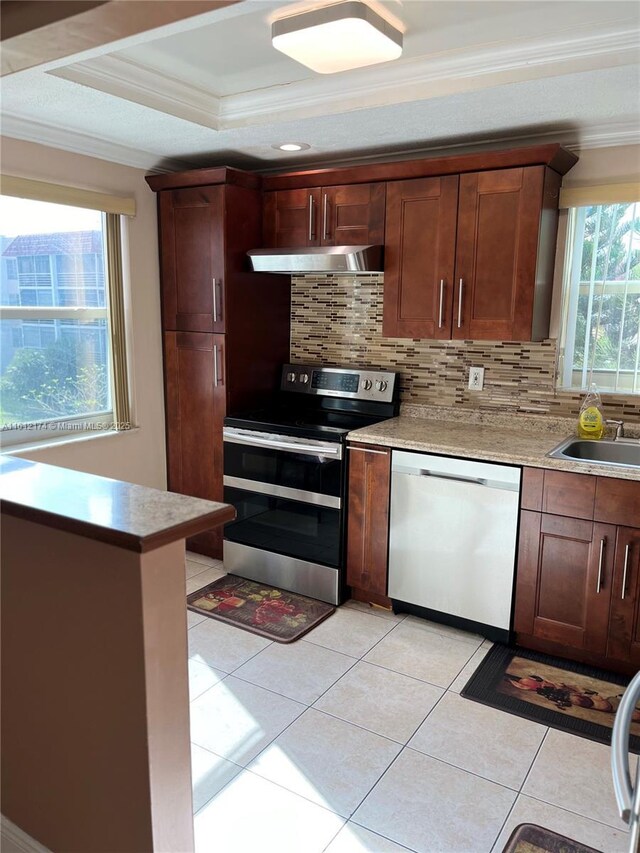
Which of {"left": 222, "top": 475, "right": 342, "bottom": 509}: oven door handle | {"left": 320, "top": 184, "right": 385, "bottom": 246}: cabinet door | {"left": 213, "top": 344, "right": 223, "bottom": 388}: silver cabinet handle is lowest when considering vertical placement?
{"left": 222, "top": 475, "right": 342, "bottom": 509}: oven door handle

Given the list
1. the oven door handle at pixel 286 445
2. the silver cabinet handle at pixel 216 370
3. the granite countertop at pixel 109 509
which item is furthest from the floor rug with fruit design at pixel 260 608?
the granite countertop at pixel 109 509

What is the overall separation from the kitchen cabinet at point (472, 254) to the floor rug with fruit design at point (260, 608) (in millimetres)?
1428

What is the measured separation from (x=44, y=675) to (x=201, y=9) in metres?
1.57

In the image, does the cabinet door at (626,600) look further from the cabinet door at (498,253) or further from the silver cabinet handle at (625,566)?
the cabinet door at (498,253)

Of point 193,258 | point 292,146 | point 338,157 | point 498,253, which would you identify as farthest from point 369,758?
point 338,157

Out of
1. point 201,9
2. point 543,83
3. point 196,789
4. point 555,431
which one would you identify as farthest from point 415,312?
point 196,789

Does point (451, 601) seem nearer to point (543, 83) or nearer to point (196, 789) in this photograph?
point (196, 789)

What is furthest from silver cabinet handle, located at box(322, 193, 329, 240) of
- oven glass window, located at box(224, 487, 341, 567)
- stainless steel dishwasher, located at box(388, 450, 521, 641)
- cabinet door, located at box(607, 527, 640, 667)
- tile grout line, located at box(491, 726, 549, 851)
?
tile grout line, located at box(491, 726, 549, 851)

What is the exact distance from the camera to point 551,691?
253 cm

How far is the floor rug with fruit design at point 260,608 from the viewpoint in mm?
2986

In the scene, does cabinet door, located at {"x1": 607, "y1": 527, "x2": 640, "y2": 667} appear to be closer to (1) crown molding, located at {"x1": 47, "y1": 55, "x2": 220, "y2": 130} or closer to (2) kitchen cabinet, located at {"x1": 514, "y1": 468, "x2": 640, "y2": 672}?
(2) kitchen cabinet, located at {"x1": 514, "y1": 468, "x2": 640, "y2": 672}

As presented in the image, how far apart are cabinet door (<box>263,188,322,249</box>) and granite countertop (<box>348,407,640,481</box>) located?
107cm

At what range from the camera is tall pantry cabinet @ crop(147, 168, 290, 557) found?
3420 mm

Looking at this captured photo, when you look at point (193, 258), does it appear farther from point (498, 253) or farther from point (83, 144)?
point (498, 253)
